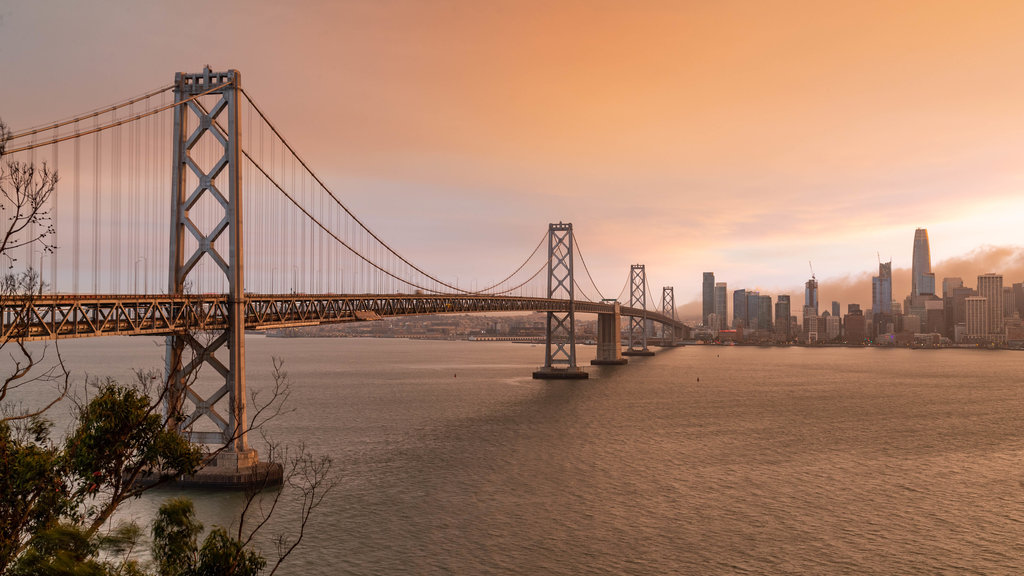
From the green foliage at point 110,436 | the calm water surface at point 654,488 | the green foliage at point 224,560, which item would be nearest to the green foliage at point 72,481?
the green foliage at point 110,436

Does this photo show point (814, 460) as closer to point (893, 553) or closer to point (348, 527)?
point (893, 553)

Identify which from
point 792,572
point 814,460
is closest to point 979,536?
point 792,572

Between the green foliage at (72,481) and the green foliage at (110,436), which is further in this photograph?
the green foliage at (110,436)

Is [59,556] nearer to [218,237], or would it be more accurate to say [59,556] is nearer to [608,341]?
[218,237]

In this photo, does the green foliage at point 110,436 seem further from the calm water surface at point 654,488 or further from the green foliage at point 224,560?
the calm water surface at point 654,488

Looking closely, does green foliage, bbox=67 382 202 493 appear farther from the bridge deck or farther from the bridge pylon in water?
the bridge pylon in water

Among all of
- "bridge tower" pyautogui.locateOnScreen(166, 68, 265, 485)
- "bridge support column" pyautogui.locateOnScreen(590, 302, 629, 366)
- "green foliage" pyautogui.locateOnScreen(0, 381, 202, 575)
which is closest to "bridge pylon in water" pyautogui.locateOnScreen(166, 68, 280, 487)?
"bridge tower" pyautogui.locateOnScreen(166, 68, 265, 485)

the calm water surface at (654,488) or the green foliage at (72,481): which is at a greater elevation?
the green foliage at (72,481)

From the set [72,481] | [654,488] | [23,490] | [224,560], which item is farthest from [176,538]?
[654,488]
